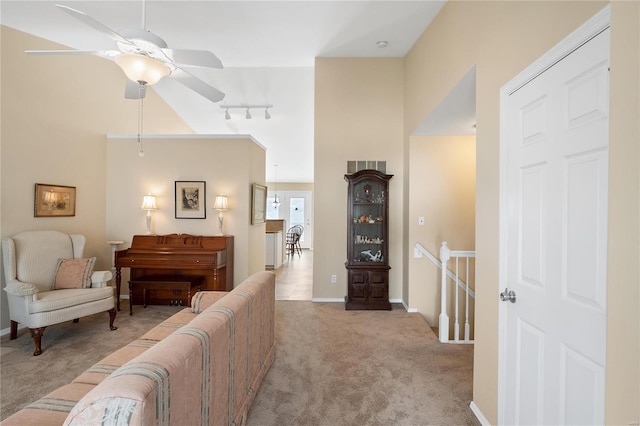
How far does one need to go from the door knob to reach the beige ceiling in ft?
9.10

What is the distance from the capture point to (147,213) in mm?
4395

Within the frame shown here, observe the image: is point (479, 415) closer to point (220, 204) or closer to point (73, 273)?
point (220, 204)

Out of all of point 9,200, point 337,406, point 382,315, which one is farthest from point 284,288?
point 9,200

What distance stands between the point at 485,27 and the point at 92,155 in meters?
4.76

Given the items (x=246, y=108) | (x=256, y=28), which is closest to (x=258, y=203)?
(x=246, y=108)

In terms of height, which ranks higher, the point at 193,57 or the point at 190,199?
the point at 193,57

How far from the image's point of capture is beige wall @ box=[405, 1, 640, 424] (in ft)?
2.47

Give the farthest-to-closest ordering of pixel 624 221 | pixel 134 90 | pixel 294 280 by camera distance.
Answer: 1. pixel 294 280
2. pixel 134 90
3. pixel 624 221

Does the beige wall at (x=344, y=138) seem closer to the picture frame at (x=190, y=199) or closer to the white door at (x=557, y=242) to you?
the picture frame at (x=190, y=199)

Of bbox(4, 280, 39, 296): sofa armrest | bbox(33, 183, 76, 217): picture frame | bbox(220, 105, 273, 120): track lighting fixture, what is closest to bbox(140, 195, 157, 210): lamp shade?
bbox(33, 183, 76, 217): picture frame

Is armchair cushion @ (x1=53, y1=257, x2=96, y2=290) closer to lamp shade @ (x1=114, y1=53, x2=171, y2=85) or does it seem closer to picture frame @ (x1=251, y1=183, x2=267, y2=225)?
picture frame @ (x1=251, y1=183, x2=267, y2=225)

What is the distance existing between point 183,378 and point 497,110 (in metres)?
2.10

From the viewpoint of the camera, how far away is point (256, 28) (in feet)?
11.5

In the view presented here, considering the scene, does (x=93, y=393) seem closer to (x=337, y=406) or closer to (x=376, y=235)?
(x=337, y=406)
